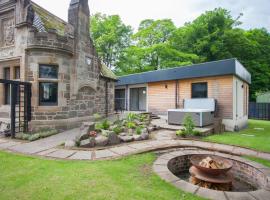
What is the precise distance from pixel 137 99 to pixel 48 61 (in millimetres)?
9790

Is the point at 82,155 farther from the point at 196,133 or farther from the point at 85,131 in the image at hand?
the point at 196,133

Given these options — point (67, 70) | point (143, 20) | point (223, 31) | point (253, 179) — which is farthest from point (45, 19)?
point (223, 31)

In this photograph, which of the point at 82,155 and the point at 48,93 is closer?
the point at 82,155

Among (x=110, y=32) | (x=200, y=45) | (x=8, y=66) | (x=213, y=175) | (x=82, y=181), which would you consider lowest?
(x=213, y=175)

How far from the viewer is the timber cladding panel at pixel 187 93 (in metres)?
10.4

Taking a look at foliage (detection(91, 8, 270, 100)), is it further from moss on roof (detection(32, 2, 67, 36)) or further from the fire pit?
the fire pit

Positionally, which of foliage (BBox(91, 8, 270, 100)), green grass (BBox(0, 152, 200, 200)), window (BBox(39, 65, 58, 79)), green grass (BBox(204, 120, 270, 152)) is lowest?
green grass (BBox(204, 120, 270, 152))

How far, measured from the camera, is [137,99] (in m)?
16.9

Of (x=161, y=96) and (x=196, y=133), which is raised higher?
(x=161, y=96)

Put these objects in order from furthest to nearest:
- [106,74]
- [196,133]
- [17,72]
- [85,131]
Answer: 1. [106,74]
2. [17,72]
3. [196,133]
4. [85,131]

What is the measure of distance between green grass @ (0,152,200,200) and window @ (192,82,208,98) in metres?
7.89

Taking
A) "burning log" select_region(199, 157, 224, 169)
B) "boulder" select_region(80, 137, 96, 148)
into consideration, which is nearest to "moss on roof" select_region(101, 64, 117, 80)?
"boulder" select_region(80, 137, 96, 148)

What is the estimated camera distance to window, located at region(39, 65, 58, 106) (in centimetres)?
826

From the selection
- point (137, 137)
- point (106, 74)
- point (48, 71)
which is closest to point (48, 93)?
point (48, 71)
